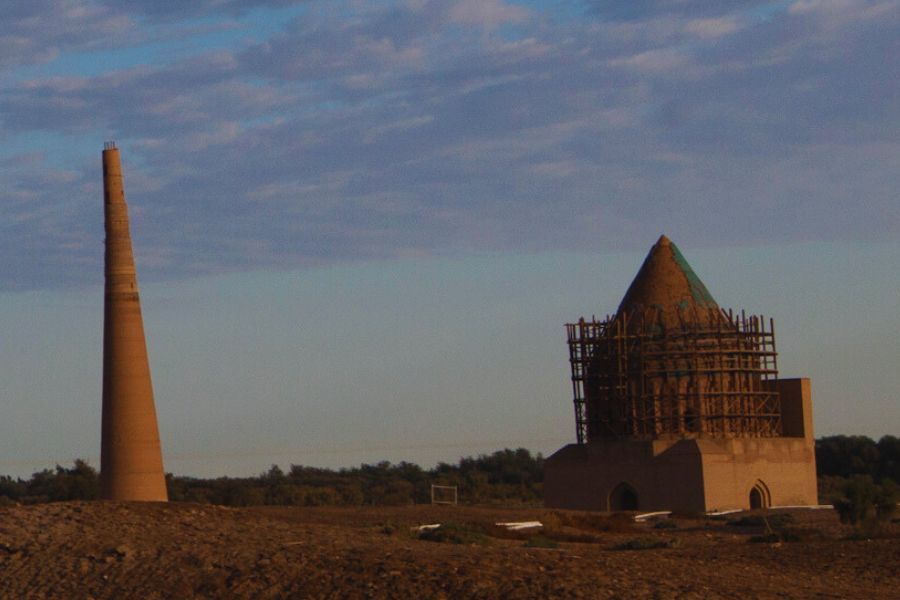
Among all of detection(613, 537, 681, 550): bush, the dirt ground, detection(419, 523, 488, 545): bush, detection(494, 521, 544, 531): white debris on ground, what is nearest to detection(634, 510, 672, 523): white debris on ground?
detection(494, 521, 544, 531): white debris on ground

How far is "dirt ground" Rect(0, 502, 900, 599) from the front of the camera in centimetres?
1473

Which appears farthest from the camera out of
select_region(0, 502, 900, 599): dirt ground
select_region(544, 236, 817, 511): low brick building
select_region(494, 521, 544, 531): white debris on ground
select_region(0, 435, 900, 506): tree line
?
select_region(0, 435, 900, 506): tree line

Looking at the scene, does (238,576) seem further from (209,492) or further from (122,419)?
(209,492)

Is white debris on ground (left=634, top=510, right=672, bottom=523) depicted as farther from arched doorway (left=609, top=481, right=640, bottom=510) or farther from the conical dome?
the conical dome

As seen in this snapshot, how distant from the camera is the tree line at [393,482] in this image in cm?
4597

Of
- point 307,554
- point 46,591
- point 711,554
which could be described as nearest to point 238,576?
point 307,554

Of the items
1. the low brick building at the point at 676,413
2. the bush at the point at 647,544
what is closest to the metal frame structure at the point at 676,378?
the low brick building at the point at 676,413

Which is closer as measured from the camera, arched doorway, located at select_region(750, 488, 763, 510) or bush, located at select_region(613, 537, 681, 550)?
bush, located at select_region(613, 537, 681, 550)

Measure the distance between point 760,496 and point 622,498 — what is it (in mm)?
3552

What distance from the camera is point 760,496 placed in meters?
39.1

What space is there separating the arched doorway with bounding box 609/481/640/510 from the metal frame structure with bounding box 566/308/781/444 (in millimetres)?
1373

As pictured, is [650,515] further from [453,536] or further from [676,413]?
[453,536]

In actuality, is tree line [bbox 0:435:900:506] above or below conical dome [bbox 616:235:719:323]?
below

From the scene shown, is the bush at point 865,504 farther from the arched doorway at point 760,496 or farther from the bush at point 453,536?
the arched doorway at point 760,496
